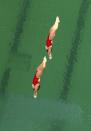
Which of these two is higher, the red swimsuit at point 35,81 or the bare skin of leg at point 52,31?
the bare skin of leg at point 52,31

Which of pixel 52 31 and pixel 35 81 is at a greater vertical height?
pixel 52 31

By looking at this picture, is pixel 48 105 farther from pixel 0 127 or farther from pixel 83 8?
pixel 83 8

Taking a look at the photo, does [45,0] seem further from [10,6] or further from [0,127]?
[0,127]

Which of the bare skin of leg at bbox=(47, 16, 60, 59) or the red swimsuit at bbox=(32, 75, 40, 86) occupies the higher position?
the bare skin of leg at bbox=(47, 16, 60, 59)

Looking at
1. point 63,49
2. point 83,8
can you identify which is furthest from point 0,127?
point 83,8

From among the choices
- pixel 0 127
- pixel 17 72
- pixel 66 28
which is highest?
pixel 66 28

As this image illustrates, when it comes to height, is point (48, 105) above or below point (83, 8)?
below

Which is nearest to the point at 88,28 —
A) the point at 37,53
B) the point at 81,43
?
the point at 81,43

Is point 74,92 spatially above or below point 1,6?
below
